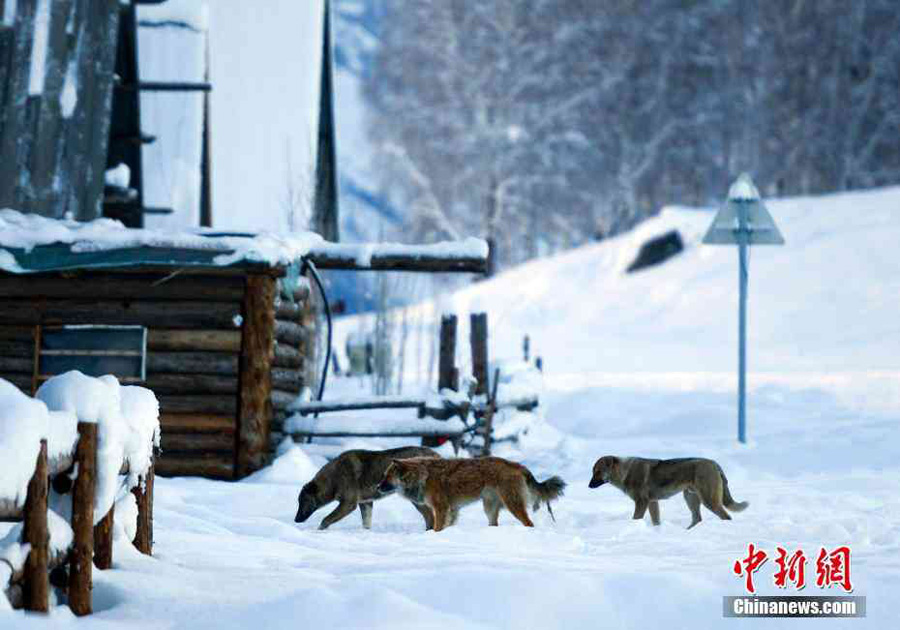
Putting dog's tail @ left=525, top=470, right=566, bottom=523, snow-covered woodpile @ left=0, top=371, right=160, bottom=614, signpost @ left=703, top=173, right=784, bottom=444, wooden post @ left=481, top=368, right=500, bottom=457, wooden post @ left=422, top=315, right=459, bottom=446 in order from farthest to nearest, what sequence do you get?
signpost @ left=703, top=173, right=784, bottom=444
wooden post @ left=422, top=315, right=459, bottom=446
wooden post @ left=481, top=368, right=500, bottom=457
dog's tail @ left=525, top=470, right=566, bottom=523
snow-covered woodpile @ left=0, top=371, right=160, bottom=614

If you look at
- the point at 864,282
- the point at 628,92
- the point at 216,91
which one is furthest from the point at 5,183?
the point at 628,92

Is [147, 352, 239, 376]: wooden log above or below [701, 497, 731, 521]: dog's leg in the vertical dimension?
above

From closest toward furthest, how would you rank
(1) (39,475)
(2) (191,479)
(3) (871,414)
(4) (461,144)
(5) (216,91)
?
(1) (39,475), (2) (191,479), (3) (871,414), (5) (216,91), (4) (461,144)

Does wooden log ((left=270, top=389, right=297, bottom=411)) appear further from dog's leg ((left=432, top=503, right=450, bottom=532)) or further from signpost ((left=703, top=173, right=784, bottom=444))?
signpost ((left=703, top=173, right=784, bottom=444))

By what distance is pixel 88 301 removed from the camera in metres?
14.7

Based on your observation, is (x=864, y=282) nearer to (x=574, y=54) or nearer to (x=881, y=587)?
(x=574, y=54)

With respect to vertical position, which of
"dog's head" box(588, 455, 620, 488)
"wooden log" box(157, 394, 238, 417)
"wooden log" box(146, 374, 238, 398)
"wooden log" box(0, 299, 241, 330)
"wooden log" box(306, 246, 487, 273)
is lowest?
"dog's head" box(588, 455, 620, 488)

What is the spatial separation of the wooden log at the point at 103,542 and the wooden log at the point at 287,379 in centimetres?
814

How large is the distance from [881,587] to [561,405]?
Result: 16289 mm

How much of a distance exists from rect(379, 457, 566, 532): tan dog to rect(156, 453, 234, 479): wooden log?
4.36 metres

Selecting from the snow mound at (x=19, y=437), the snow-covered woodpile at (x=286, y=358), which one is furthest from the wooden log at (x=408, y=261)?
the snow mound at (x=19, y=437)

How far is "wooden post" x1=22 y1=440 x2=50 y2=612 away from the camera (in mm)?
5969

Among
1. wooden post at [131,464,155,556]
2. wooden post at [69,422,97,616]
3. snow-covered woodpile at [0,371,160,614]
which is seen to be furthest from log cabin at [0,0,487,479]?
wooden post at [69,422,97,616]

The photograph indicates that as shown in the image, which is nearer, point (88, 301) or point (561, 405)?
point (88, 301)
